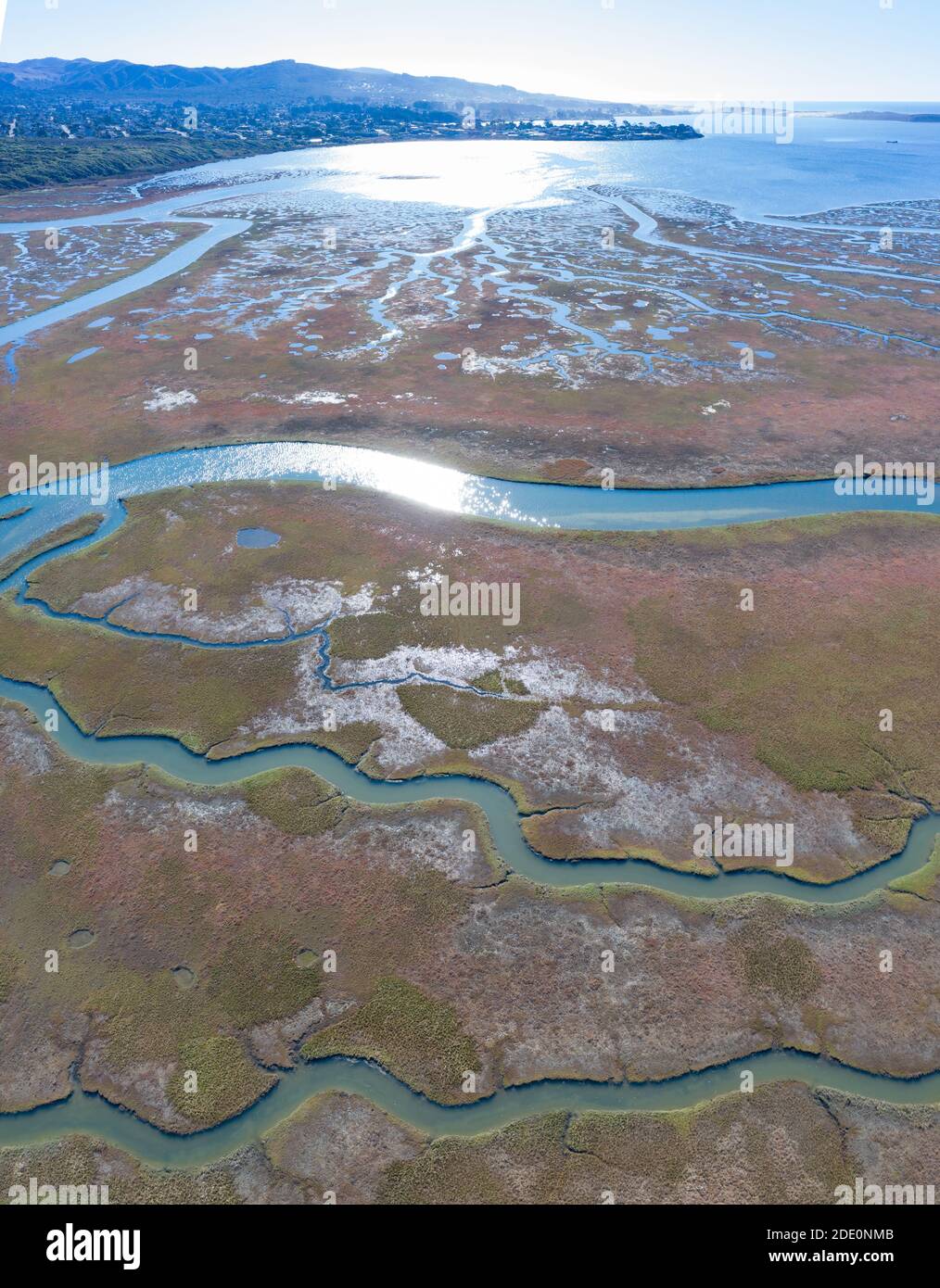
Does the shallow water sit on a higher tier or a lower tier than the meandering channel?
higher

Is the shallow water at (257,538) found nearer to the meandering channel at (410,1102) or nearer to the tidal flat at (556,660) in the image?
the tidal flat at (556,660)

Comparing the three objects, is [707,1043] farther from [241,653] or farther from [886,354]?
[886,354]

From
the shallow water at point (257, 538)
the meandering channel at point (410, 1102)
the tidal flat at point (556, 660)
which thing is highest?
the shallow water at point (257, 538)

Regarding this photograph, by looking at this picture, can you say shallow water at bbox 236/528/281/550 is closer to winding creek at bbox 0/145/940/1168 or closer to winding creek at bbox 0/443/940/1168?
winding creek at bbox 0/145/940/1168

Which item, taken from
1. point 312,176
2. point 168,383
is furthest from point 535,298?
point 312,176

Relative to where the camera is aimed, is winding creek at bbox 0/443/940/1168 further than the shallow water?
No

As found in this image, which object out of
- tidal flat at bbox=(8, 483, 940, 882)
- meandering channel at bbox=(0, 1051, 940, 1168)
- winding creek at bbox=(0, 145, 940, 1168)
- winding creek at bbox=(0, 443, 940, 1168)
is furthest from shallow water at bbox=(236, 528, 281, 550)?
meandering channel at bbox=(0, 1051, 940, 1168)

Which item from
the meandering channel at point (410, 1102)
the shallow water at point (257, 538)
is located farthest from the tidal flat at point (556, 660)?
the meandering channel at point (410, 1102)

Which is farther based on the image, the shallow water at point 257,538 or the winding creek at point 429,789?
the shallow water at point 257,538
